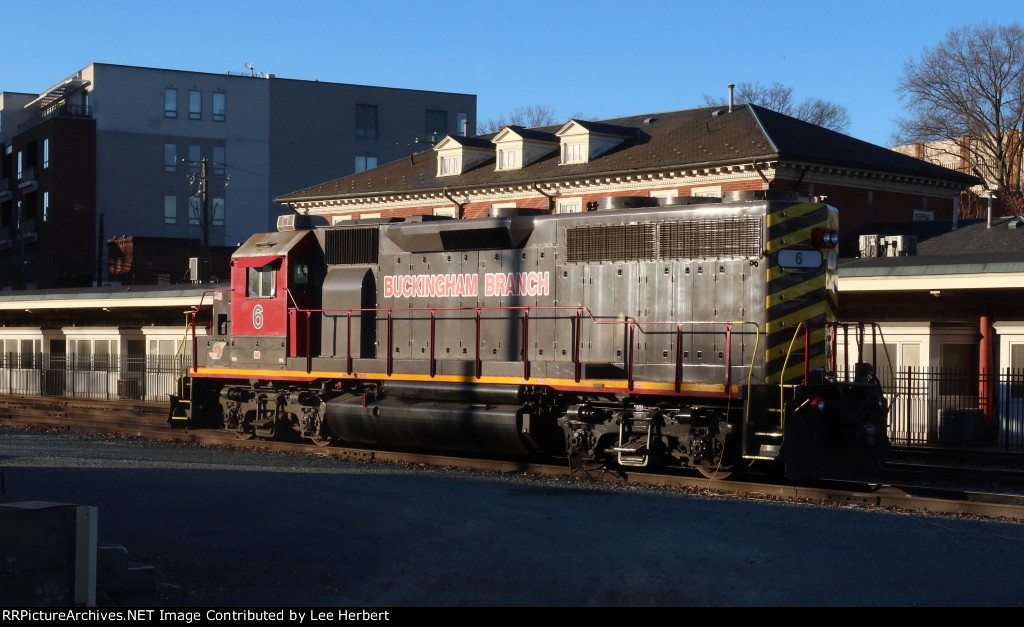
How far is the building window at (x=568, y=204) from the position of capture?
125 ft

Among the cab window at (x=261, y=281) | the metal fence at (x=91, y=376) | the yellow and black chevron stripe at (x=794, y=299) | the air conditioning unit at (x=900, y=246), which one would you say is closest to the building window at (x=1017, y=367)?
the air conditioning unit at (x=900, y=246)

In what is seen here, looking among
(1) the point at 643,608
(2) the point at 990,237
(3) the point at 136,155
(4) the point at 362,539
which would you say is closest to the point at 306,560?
(4) the point at 362,539

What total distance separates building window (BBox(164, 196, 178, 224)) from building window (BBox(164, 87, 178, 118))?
16.8 feet

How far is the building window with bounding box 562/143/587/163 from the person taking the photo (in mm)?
38834

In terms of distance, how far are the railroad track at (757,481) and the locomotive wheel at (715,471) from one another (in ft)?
0.40

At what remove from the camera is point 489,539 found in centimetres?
1077

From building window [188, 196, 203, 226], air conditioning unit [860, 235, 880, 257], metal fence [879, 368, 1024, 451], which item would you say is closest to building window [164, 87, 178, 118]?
building window [188, 196, 203, 226]

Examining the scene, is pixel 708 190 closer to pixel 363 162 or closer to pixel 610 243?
pixel 610 243

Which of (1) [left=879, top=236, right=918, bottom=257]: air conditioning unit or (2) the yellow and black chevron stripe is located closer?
(2) the yellow and black chevron stripe

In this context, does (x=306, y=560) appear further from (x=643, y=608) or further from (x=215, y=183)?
(x=215, y=183)

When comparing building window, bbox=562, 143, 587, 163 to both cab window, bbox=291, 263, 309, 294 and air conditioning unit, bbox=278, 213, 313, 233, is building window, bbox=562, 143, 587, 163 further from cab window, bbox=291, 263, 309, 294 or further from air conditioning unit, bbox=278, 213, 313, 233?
cab window, bbox=291, 263, 309, 294

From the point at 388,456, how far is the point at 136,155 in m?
55.3

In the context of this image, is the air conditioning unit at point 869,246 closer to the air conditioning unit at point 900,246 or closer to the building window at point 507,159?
the air conditioning unit at point 900,246

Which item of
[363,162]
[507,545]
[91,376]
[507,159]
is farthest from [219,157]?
[507,545]
